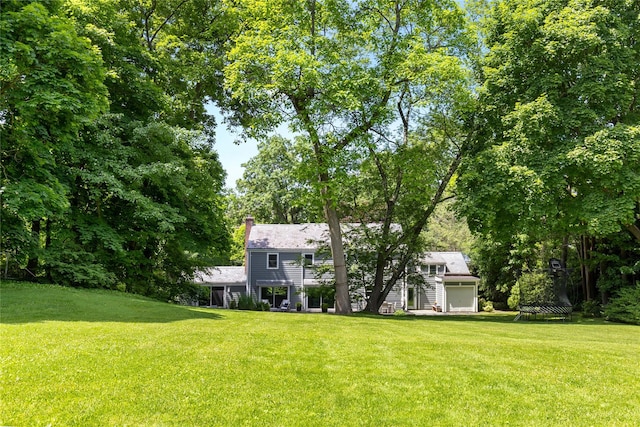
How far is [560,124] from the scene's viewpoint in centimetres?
1686

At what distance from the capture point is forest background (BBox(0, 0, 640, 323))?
13719 millimetres

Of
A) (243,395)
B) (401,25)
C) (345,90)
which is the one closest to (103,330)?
(243,395)

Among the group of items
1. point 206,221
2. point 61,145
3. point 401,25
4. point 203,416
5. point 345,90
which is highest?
point 401,25

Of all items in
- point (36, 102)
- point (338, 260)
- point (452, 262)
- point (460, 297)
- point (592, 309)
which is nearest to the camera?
point (36, 102)

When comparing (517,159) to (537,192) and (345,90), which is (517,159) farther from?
(345,90)

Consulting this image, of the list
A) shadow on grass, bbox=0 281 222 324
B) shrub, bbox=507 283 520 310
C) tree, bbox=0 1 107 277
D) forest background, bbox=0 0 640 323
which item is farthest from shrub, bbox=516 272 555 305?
tree, bbox=0 1 107 277

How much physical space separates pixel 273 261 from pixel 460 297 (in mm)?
14690

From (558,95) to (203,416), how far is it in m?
17.8

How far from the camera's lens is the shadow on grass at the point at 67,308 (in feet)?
30.7

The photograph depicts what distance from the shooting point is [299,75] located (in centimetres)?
1650

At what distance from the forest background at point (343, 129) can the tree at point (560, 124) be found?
0.08 meters

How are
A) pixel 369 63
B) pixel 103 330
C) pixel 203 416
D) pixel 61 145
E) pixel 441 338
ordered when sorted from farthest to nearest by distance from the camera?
pixel 369 63 < pixel 61 145 < pixel 441 338 < pixel 103 330 < pixel 203 416

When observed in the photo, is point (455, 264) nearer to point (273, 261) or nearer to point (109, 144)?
point (273, 261)

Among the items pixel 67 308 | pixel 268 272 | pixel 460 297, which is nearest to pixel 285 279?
pixel 268 272
